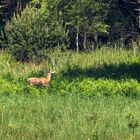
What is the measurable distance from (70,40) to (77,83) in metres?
11.7

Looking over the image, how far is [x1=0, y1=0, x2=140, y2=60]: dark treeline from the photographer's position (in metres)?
25.4

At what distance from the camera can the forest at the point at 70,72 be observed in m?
10.5

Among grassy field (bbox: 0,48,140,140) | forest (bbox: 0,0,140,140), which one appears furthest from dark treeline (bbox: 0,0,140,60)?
grassy field (bbox: 0,48,140,140)

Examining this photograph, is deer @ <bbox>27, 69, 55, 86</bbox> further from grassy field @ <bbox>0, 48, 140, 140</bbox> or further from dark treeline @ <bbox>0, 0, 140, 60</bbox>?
dark treeline @ <bbox>0, 0, 140, 60</bbox>

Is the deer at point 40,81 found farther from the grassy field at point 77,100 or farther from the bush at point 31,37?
the bush at point 31,37

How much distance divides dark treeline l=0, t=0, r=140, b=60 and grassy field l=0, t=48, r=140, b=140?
202 cm

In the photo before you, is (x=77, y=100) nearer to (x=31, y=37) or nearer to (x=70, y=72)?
(x=70, y=72)

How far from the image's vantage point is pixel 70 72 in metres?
18.8

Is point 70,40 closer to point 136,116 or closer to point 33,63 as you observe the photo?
point 33,63

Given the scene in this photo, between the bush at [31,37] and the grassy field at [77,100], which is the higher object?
the grassy field at [77,100]

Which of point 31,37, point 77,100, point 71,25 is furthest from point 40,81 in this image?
point 71,25

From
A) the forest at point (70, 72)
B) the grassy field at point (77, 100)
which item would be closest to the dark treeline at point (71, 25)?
the forest at point (70, 72)

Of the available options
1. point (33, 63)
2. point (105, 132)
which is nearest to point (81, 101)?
point (105, 132)

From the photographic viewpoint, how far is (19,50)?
2534 cm
